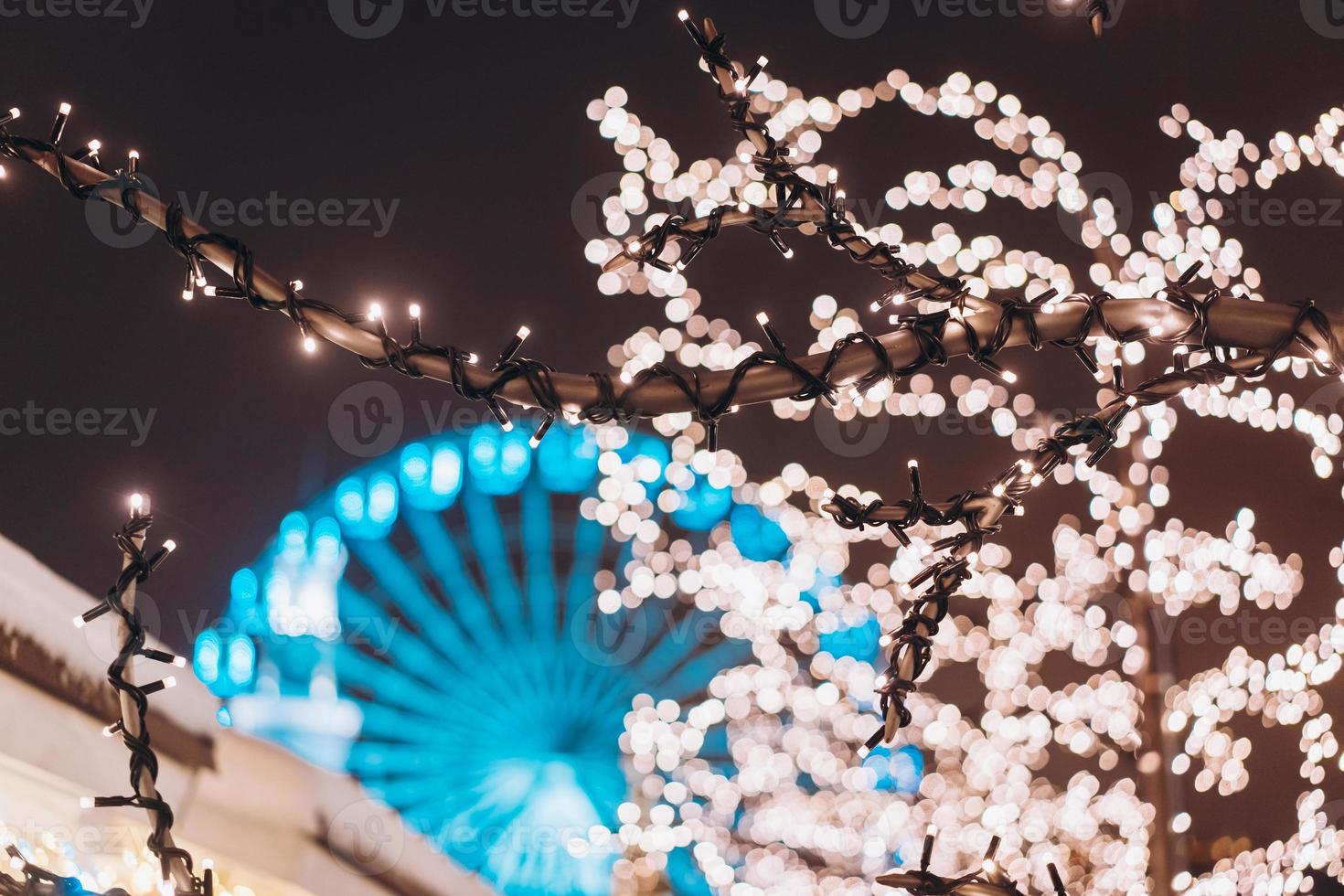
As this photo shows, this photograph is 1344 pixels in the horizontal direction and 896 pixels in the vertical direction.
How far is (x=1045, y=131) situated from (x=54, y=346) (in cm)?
159

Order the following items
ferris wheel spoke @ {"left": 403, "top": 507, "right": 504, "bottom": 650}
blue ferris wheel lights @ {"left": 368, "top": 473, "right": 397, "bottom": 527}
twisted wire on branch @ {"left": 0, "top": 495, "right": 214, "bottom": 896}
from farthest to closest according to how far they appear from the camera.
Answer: ferris wheel spoke @ {"left": 403, "top": 507, "right": 504, "bottom": 650}
blue ferris wheel lights @ {"left": 368, "top": 473, "right": 397, "bottom": 527}
twisted wire on branch @ {"left": 0, "top": 495, "right": 214, "bottom": 896}

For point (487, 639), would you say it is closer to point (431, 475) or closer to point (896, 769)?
point (431, 475)

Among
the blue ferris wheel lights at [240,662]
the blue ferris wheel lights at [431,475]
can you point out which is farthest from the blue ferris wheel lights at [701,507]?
the blue ferris wheel lights at [240,662]

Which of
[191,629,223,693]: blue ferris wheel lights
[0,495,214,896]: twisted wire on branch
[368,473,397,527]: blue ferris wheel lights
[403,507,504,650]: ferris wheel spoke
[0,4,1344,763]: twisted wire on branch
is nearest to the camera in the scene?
[0,495,214,896]: twisted wire on branch

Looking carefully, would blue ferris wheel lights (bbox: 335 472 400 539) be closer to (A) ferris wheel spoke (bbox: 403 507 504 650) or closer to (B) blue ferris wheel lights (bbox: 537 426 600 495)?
(A) ferris wheel spoke (bbox: 403 507 504 650)

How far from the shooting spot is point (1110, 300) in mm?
509

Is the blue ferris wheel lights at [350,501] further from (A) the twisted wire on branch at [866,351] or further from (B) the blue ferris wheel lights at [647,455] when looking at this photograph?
(A) the twisted wire on branch at [866,351]

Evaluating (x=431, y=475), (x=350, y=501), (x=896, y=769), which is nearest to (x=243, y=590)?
(x=350, y=501)

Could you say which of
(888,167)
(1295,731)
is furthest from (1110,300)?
(1295,731)

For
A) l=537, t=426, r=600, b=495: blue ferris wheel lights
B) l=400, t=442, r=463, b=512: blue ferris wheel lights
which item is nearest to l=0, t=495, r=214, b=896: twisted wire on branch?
l=400, t=442, r=463, b=512: blue ferris wheel lights

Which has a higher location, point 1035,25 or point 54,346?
point 1035,25

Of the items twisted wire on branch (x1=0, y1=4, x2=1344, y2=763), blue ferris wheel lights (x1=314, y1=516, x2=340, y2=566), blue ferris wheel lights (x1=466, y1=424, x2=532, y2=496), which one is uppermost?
blue ferris wheel lights (x1=466, y1=424, x2=532, y2=496)

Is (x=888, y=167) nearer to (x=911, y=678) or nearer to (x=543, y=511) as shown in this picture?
(x=543, y=511)

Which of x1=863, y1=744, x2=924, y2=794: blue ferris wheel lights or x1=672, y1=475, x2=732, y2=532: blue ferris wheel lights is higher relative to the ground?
x1=672, y1=475, x2=732, y2=532: blue ferris wheel lights
